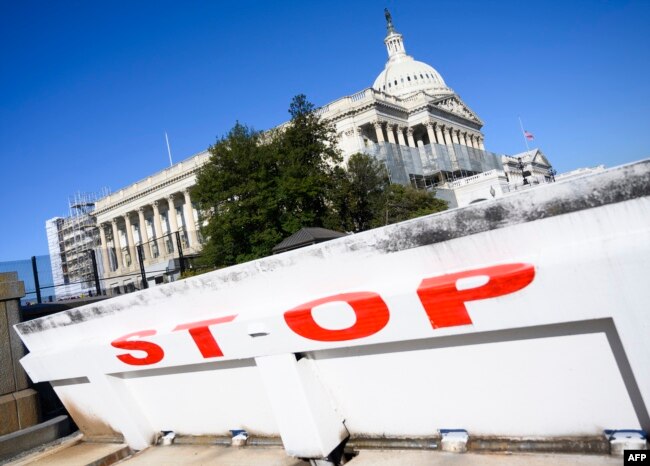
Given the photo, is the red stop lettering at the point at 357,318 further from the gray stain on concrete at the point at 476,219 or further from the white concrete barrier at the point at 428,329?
the gray stain on concrete at the point at 476,219

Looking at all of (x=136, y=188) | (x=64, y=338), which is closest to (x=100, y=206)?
(x=136, y=188)

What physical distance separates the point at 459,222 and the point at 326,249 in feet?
3.08

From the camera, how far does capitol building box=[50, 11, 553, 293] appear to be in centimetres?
5275

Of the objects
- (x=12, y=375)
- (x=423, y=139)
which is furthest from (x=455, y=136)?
(x=12, y=375)

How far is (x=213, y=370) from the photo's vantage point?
384 cm

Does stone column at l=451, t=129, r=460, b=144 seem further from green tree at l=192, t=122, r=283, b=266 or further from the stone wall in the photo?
the stone wall

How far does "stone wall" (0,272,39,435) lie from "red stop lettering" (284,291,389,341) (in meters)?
4.18

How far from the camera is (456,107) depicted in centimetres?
7725

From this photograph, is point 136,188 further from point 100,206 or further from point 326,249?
point 326,249

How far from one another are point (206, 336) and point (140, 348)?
2.71ft

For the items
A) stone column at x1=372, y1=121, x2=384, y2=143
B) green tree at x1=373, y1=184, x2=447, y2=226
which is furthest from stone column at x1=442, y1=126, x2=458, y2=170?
green tree at x1=373, y1=184, x2=447, y2=226

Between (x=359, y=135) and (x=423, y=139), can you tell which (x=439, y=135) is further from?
(x=359, y=135)

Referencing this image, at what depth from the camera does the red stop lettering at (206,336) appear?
11.5ft

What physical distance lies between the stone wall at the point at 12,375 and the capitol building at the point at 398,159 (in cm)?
3076
